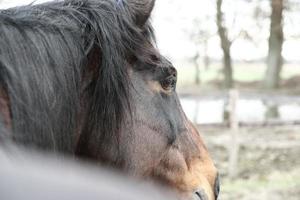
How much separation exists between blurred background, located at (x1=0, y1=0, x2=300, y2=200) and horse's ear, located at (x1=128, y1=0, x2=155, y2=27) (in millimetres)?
2176

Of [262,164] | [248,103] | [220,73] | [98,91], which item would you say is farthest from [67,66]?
[220,73]

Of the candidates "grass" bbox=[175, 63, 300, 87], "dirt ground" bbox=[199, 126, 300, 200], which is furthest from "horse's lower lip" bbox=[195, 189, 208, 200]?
"grass" bbox=[175, 63, 300, 87]

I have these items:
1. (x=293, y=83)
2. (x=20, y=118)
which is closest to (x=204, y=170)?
(x=20, y=118)

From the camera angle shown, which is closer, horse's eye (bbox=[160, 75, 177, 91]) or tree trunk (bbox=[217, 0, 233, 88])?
horse's eye (bbox=[160, 75, 177, 91])

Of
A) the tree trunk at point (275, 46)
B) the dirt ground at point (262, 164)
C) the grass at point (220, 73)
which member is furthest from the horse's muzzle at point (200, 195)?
the grass at point (220, 73)

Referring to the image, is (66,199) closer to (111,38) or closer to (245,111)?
(111,38)

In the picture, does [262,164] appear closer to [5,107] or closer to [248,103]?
[248,103]

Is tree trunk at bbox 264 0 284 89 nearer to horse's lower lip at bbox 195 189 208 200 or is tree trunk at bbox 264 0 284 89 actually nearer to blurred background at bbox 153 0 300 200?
blurred background at bbox 153 0 300 200

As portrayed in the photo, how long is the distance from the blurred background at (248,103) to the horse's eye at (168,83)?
3.62 m

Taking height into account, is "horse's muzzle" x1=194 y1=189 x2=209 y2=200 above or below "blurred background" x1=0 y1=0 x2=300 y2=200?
above

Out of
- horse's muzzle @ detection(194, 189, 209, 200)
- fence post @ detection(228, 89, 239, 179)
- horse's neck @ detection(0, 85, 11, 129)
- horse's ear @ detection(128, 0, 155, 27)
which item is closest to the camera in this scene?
horse's neck @ detection(0, 85, 11, 129)

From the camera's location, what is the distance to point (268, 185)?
→ 21.7ft

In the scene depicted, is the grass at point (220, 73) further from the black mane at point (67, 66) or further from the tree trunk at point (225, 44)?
the black mane at point (67, 66)

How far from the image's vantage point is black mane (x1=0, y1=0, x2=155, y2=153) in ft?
4.29
